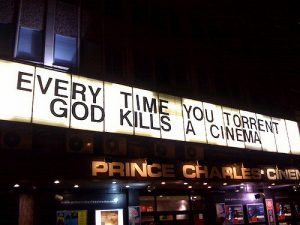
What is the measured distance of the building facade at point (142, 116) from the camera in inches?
494

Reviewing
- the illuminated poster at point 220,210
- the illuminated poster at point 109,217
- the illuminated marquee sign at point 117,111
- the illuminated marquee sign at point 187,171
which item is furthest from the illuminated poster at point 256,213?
the illuminated poster at point 109,217

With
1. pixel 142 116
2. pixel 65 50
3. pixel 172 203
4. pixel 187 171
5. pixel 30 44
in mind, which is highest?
pixel 65 50

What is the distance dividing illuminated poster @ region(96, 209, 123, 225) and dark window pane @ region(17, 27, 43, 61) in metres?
7.41

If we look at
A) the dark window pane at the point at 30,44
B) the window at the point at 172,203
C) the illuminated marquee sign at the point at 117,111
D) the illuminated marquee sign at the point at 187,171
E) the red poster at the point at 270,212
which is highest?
the dark window pane at the point at 30,44

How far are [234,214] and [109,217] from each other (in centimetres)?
858

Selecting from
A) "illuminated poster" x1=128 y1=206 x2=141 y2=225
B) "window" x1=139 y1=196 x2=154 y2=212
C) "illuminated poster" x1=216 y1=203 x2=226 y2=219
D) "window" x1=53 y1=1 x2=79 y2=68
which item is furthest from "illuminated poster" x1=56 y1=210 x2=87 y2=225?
"illuminated poster" x1=216 y1=203 x2=226 y2=219

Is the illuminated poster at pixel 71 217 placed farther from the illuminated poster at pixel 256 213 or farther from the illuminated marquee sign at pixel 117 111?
the illuminated poster at pixel 256 213

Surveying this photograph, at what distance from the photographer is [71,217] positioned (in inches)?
550

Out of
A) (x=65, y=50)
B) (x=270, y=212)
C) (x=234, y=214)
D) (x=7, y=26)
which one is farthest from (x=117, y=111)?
(x=270, y=212)

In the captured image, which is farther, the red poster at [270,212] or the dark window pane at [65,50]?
the red poster at [270,212]

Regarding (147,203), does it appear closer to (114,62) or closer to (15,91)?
(114,62)

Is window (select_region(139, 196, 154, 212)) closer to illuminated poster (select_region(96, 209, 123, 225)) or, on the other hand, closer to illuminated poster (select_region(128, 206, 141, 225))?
illuminated poster (select_region(128, 206, 141, 225))

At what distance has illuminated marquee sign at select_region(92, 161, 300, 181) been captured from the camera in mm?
12891

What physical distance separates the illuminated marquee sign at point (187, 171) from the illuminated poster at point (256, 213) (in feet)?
10.4
